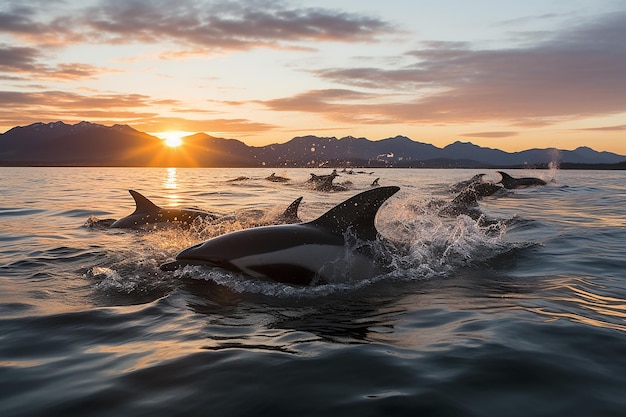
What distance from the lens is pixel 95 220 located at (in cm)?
1686

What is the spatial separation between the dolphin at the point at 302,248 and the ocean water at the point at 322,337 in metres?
0.23

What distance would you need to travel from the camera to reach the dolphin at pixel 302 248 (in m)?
7.82

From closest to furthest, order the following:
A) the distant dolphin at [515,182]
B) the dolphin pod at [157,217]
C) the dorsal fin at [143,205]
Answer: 1. the dolphin pod at [157,217]
2. the dorsal fin at [143,205]
3. the distant dolphin at [515,182]

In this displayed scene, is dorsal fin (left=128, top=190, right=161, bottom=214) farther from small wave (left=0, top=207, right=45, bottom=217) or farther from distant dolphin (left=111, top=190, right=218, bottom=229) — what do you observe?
small wave (left=0, top=207, right=45, bottom=217)

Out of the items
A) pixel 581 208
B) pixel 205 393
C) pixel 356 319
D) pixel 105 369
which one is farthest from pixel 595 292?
pixel 581 208

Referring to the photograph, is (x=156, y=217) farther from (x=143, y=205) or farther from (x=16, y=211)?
(x=16, y=211)

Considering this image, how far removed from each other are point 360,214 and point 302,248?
43.0 inches

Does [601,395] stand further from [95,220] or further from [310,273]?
[95,220]

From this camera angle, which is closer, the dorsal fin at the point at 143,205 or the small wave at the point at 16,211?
the dorsal fin at the point at 143,205

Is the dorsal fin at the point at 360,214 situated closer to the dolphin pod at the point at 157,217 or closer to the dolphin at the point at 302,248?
the dolphin at the point at 302,248

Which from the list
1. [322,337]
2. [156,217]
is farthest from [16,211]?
[322,337]

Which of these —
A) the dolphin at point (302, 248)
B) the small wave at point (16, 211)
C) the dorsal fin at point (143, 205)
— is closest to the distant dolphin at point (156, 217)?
the dorsal fin at point (143, 205)

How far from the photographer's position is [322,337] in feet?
18.1

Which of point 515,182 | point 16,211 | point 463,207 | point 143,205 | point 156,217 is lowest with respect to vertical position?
point 16,211
